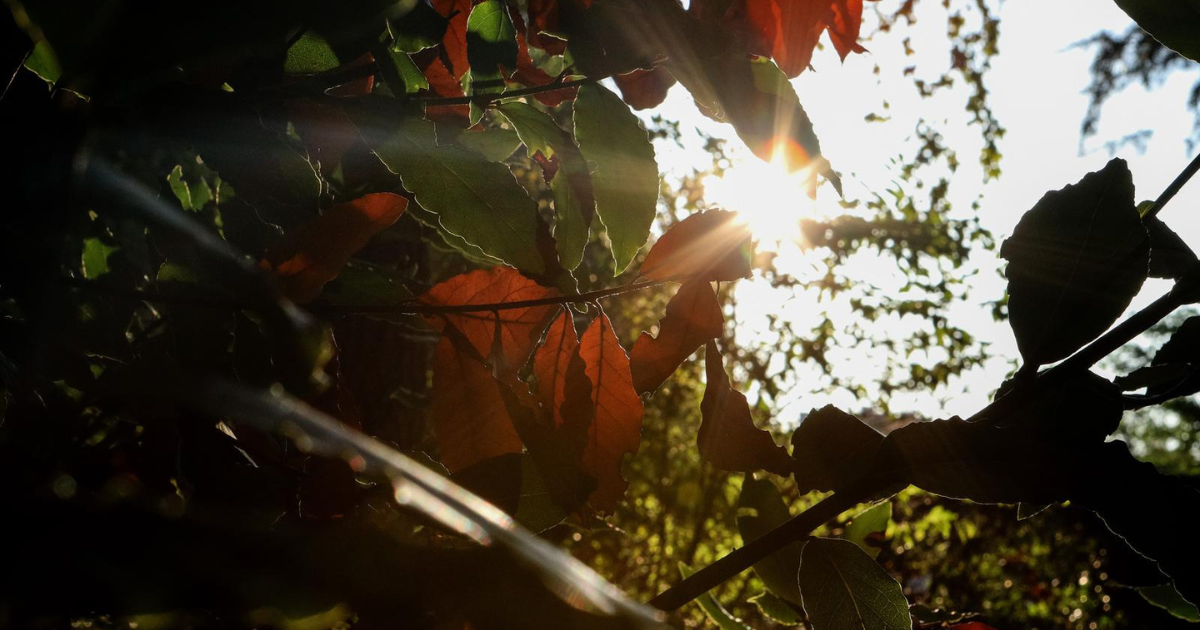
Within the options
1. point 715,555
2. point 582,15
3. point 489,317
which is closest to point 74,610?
point 489,317

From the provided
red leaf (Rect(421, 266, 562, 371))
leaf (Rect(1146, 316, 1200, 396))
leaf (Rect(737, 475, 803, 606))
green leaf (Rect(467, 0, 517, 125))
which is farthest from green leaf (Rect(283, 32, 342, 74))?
leaf (Rect(1146, 316, 1200, 396))

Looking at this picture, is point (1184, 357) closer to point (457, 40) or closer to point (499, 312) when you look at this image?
point (499, 312)

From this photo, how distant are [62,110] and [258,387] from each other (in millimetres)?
286

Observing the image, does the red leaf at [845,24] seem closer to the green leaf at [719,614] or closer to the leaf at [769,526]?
the leaf at [769,526]

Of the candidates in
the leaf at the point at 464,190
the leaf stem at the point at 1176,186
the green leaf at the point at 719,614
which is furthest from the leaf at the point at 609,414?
the leaf stem at the point at 1176,186

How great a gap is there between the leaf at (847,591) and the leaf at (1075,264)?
0.67 ft

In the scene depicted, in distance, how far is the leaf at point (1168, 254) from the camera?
530 millimetres

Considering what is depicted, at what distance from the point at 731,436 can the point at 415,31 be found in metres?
0.46

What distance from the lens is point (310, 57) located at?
652mm

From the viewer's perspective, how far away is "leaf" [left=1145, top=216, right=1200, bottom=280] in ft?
1.74

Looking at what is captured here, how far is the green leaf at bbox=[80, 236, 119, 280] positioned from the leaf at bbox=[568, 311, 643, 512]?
0.67 metres

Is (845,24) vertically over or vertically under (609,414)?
over

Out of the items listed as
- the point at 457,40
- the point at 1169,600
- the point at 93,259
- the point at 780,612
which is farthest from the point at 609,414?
the point at 93,259

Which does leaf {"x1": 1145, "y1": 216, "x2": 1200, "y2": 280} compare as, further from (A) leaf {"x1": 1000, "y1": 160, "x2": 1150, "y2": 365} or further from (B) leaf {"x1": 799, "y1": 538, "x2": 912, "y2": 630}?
(B) leaf {"x1": 799, "y1": 538, "x2": 912, "y2": 630}
